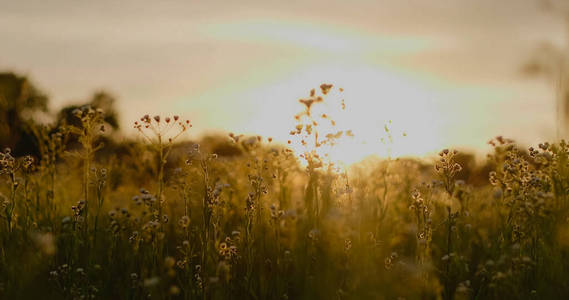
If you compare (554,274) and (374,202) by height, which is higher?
(374,202)

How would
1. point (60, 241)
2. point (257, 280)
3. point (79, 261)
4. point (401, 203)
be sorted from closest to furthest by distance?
1. point (257, 280)
2. point (79, 261)
3. point (60, 241)
4. point (401, 203)

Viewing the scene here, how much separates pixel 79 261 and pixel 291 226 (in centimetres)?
182

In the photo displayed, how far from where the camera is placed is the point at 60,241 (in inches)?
194

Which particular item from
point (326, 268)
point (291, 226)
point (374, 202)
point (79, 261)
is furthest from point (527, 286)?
point (79, 261)

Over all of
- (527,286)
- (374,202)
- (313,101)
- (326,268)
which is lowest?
(527,286)

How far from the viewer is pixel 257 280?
4.22 meters

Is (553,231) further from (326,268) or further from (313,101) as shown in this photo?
(313,101)

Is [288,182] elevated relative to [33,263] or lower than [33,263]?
elevated

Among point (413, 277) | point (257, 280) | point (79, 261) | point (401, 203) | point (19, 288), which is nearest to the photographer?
point (413, 277)

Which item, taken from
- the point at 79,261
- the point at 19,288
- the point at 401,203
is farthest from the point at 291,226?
the point at 401,203

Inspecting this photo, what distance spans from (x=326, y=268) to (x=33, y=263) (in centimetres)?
197

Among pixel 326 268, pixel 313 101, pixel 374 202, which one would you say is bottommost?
pixel 326 268

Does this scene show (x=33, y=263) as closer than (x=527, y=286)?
Yes

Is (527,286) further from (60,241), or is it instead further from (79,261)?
(60,241)
